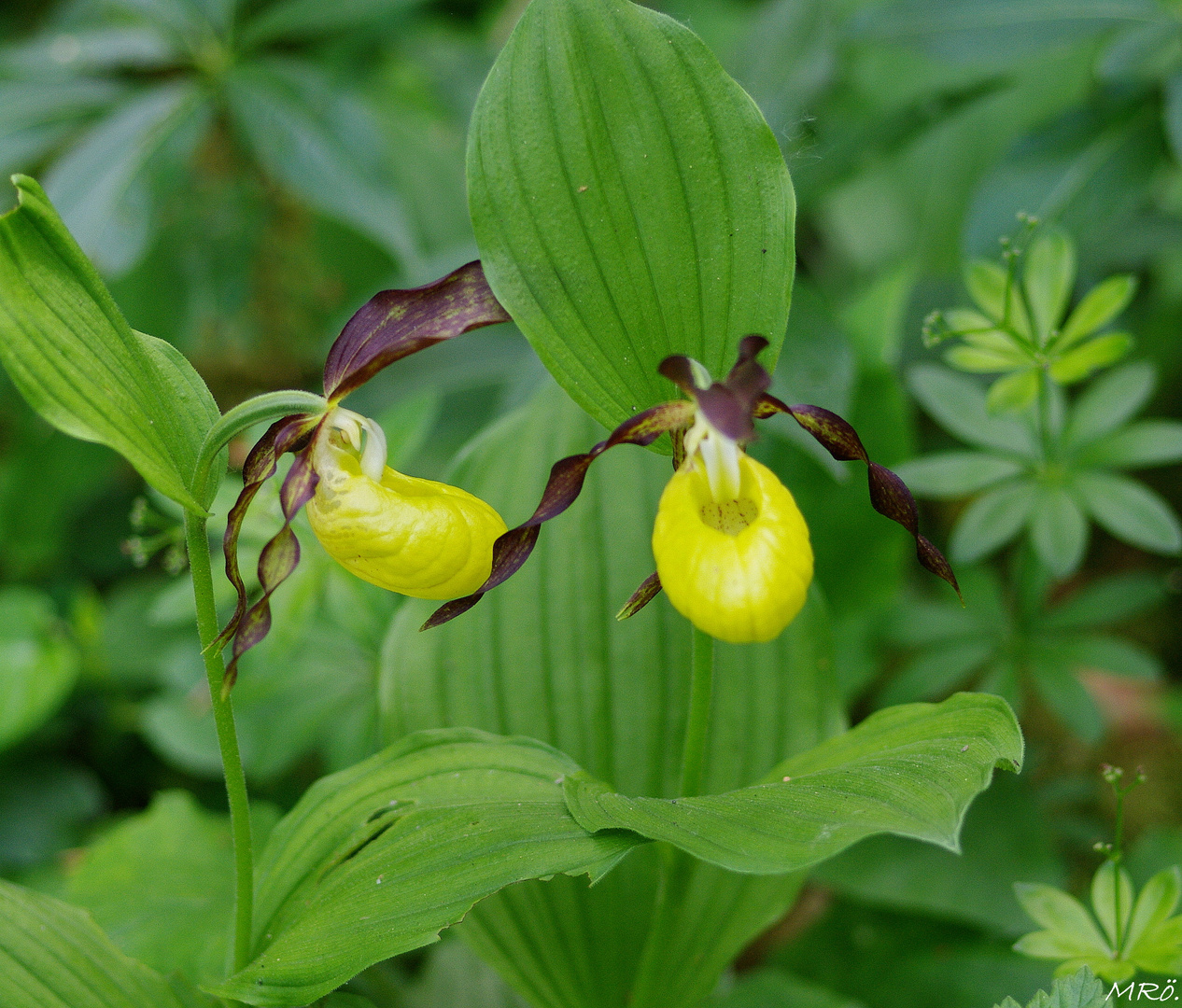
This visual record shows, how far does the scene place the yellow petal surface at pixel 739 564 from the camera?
62cm

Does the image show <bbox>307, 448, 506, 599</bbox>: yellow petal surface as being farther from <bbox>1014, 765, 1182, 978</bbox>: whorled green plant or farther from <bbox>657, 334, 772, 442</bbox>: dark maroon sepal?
<bbox>1014, 765, 1182, 978</bbox>: whorled green plant

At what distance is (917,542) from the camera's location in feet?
2.40

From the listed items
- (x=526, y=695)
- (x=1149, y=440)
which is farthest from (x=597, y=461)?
(x=1149, y=440)

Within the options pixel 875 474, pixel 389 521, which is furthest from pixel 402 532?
pixel 875 474

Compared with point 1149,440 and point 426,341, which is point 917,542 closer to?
point 426,341

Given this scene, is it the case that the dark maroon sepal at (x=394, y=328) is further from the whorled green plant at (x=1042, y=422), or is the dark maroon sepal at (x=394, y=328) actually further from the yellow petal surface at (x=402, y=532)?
the whorled green plant at (x=1042, y=422)

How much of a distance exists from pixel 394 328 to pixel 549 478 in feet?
0.54

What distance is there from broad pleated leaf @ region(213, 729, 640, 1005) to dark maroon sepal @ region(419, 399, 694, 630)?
175mm

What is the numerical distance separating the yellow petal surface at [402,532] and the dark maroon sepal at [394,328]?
64mm

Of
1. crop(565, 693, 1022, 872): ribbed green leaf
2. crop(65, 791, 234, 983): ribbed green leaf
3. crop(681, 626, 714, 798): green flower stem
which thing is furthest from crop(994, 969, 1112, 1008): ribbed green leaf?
crop(65, 791, 234, 983): ribbed green leaf

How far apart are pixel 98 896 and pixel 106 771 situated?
570 millimetres

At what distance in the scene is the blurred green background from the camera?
Answer: 4.08ft

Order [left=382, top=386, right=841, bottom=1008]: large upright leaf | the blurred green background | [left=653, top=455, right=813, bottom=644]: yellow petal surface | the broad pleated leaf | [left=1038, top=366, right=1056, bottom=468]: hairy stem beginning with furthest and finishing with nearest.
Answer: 1. the blurred green background
2. [left=1038, top=366, right=1056, bottom=468]: hairy stem
3. [left=382, top=386, right=841, bottom=1008]: large upright leaf
4. the broad pleated leaf
5. [left=653, top=455, right=813, bottom=644]: yellow petal surface

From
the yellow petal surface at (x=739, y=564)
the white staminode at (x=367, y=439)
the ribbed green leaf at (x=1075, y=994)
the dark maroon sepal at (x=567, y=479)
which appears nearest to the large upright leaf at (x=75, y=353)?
the white staminode at (x=367, y=439)
